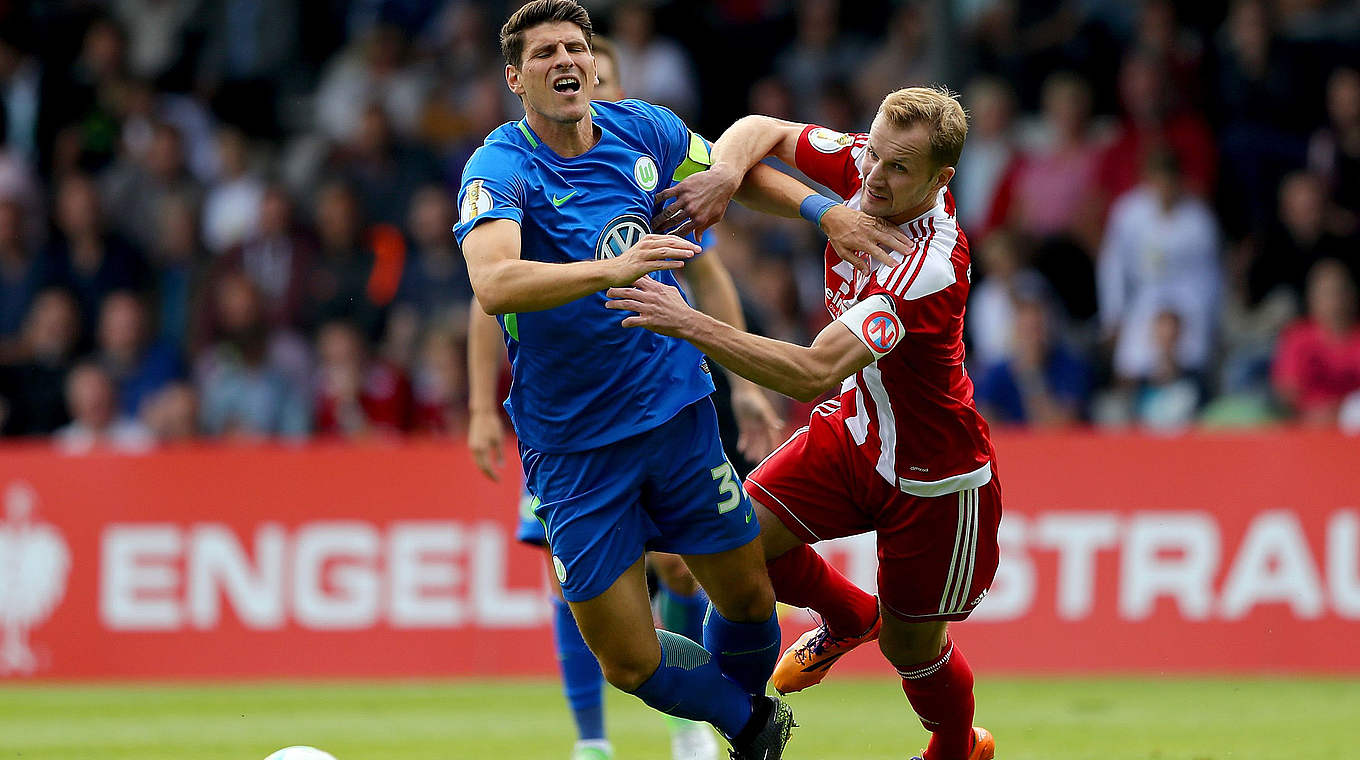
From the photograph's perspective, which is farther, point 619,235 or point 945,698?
point 945,698

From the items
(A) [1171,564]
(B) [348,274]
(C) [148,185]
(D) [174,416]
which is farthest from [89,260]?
(A) [1171,564]

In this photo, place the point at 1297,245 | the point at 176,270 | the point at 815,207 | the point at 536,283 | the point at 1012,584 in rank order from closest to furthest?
the point at 536,283, the point at 815,207, the point at 1012,584, the point at 1297,245, the point at 176,270

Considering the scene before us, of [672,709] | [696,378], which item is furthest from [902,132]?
[672,709]

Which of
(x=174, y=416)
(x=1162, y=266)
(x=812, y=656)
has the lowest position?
(x=812, y=656)

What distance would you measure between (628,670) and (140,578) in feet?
20.1

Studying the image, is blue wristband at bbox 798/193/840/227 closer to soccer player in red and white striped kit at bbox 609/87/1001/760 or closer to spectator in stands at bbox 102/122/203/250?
soccer player in red and white striped kit at bbox 609/87/1001/760

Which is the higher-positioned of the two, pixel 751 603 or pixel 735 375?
pixel 735 375

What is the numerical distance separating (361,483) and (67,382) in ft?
9.36

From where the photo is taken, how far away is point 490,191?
5512 millimetres

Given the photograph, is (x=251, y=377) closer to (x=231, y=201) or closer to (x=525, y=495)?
(x=231, y=201)

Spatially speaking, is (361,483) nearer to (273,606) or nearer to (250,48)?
(273,606)

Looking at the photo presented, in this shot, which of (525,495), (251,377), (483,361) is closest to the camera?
(525,495)

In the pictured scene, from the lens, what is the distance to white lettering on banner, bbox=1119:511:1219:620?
1034 centimetres

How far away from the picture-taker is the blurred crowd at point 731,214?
38.5 feet
